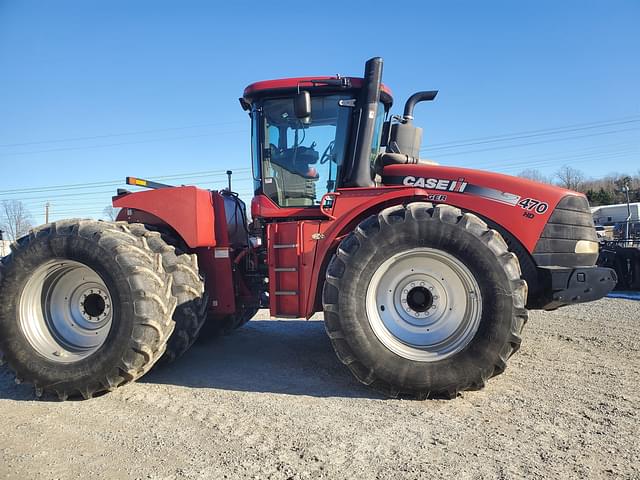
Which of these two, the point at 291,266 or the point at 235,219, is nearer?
the point at 291,266

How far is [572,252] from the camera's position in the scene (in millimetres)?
3951

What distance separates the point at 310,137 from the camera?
460 centimetres

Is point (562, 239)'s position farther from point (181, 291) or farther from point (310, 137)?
point (181, 291)

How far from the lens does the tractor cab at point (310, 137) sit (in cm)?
440

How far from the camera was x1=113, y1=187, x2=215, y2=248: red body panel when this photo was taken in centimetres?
455

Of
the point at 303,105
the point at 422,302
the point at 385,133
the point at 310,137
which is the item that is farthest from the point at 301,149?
the point at 422,302

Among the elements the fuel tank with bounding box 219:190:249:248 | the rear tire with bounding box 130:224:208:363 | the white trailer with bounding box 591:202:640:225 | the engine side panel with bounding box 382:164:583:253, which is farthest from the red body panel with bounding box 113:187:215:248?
the white trailer with bounding box 591:202:640:225

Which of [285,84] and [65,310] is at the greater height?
[285,84]

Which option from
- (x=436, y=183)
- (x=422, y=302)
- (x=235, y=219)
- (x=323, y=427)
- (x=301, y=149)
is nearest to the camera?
(x=323, y=427)

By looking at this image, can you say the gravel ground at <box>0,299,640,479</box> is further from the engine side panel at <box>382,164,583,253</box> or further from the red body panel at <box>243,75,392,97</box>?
the red body panel at <box>243,75,392,97</box>

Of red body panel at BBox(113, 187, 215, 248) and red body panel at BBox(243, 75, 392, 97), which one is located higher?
red body panel at BBox(243, 75, 392, 97)

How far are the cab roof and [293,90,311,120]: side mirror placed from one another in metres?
0.31

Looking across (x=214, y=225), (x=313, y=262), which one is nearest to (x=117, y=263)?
(x=214, y=225)

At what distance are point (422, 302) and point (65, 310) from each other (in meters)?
3.37
